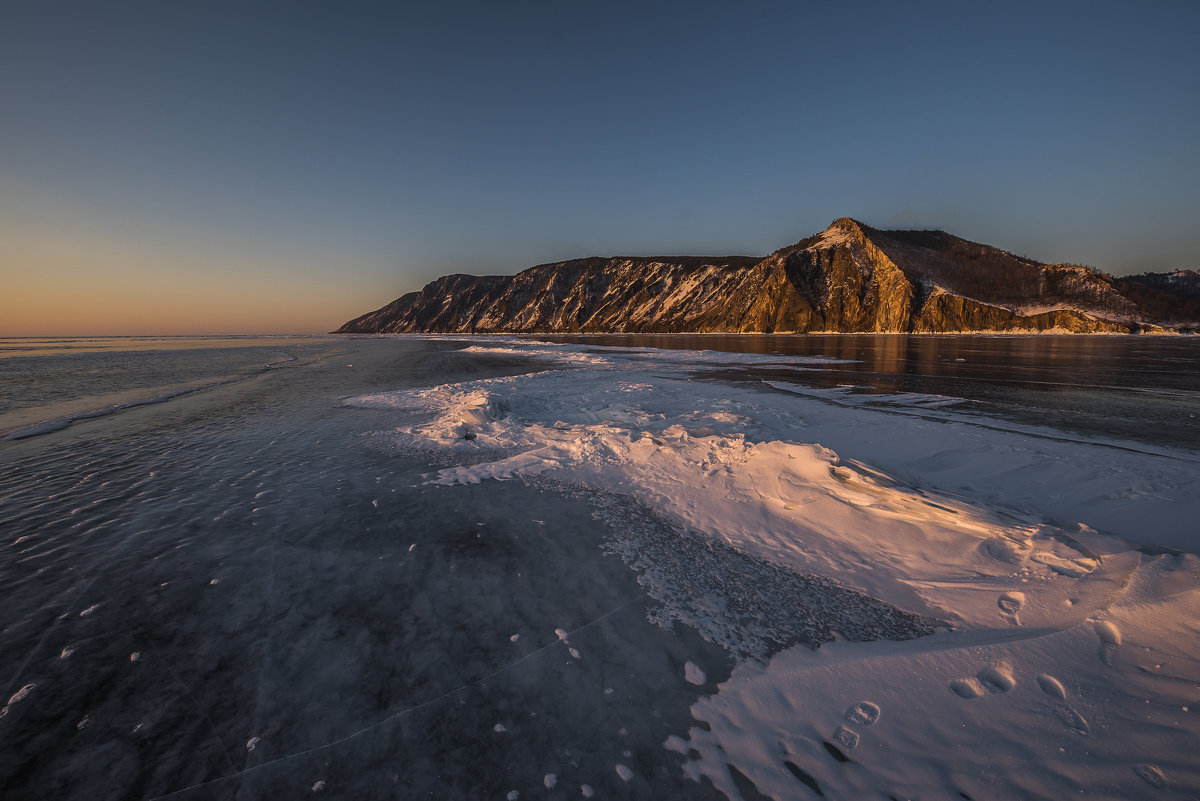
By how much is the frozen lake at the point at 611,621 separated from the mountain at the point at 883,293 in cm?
10035

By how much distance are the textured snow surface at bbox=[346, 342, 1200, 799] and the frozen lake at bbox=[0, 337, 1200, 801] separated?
0.9 inches

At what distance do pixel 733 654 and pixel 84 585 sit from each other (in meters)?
6.63

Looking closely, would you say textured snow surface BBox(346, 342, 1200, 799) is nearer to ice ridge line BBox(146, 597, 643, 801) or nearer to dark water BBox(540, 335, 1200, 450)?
ice ridge line BBox(146, 597, 643, 801)

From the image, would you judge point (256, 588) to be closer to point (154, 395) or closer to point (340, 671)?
point (340, 671)

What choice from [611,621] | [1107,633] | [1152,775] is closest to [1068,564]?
[1107,633]

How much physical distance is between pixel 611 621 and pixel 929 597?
3.04 meters

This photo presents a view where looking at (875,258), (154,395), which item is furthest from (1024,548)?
(875,258)

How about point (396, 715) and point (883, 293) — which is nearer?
point (396, 715)

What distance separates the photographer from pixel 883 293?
9188 cm

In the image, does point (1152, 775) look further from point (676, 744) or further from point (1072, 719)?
point (676, 744)

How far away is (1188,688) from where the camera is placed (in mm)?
2666

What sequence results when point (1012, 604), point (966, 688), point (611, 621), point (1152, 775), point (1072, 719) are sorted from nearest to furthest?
point (1152, 775) → point (1072, 719) → point (966, 688) → point (1012, 604) → point (611, 621)

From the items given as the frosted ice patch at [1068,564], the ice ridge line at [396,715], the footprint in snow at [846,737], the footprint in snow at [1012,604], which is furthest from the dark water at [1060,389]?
the ice ridge line at [396,715]

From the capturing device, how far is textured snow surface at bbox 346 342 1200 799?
2.43m
